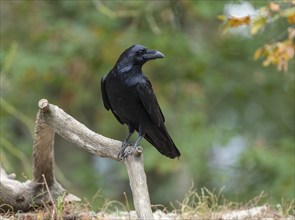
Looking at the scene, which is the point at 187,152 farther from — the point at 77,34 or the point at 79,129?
the point at 79,129

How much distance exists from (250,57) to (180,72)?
46.7 inches

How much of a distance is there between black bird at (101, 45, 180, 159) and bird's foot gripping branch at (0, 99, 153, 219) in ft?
1.38

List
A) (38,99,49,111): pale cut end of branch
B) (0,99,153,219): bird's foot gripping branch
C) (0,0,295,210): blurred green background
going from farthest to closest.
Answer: (0,0,295,210): blurred green background, (38,99,49,111): pale cut end of branch, (0,99,153,219): bird's foot gripping branch

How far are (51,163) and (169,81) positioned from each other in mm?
5704

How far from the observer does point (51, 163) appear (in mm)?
5293

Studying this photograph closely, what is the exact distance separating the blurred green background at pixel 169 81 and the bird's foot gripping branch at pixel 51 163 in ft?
12.0

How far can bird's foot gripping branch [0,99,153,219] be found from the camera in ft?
14.4

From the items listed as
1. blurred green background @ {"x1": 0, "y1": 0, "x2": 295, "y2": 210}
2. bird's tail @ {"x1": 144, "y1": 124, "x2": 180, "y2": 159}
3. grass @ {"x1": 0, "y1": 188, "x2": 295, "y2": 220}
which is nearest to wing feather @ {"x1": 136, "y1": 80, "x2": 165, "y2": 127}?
bird's tail @ {"x1": 144, "y1": 124, "x2": 180, "y2": 159}

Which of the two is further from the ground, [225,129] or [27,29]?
[27,29]

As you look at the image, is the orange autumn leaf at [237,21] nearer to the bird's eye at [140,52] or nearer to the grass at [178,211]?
the bird's eye at [140,52]

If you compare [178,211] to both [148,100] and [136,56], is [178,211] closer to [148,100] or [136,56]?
[148,100]

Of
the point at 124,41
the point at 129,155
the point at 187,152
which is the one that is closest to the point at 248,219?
the point at 129,155

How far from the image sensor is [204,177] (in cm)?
1021

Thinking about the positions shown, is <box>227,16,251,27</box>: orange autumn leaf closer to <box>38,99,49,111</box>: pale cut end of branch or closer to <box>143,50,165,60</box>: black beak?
<box>143,50,165,60</box>: black beak
